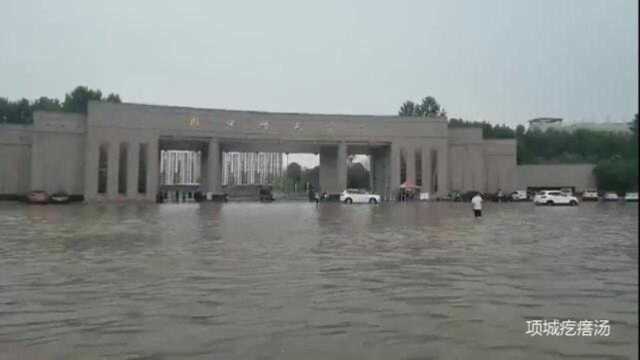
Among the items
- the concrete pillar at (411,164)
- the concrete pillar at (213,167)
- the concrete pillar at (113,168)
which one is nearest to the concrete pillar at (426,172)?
the concrete pillar at (411,164)

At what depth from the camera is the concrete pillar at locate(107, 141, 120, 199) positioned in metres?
59.5

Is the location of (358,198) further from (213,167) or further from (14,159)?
(14,159)

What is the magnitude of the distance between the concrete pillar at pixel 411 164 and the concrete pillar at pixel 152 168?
26.5 metres

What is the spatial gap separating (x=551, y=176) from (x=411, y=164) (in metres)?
24.4

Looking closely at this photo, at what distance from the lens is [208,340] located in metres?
5.20

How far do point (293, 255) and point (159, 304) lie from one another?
4694mm

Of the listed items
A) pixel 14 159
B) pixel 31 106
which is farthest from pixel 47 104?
pixel 14 159

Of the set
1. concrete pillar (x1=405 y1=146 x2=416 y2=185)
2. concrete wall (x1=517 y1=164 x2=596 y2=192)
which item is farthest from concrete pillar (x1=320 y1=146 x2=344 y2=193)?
concrete wall (x1=517 y1=164 x2=596 y2=192)

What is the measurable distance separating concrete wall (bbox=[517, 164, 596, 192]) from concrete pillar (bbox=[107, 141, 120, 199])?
49.8 metres

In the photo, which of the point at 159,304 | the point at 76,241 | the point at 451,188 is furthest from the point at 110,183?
the point at 159,304

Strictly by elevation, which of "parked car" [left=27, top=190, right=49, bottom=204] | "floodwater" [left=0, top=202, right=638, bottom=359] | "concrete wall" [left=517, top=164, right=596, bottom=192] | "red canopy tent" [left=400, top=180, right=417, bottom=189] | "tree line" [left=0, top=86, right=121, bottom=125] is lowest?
"floodwater" [left=0, top=202, right=638, bottom=359]

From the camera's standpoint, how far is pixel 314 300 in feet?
22.7

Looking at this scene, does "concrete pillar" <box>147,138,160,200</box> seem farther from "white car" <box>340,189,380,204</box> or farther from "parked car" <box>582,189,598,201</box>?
"parked car" <box>582,189,598,201</box>

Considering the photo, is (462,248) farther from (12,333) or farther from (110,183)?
(110,183)
